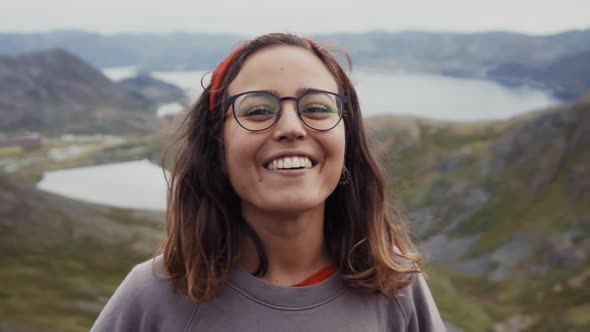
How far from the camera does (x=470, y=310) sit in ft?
186

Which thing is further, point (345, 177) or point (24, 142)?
point (24, 142)

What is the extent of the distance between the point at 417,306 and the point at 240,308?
1.60 meters

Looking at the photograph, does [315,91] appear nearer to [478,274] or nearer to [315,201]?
[315,201]

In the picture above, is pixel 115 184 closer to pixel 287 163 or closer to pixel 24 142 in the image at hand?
pixel 24 142

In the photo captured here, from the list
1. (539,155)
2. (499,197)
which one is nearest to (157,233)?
(499,197)

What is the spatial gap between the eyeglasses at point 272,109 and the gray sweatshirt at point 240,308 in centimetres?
122

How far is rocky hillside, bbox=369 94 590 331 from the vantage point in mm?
58625

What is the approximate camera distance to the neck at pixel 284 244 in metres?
4.82

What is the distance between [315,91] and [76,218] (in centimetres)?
7640

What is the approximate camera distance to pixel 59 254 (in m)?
58.8

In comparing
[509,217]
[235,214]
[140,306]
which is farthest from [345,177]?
[509,217]

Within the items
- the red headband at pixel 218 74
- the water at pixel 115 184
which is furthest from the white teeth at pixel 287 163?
the water at pixel 115 184

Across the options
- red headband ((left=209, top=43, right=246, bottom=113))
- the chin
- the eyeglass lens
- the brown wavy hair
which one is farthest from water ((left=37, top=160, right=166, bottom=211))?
the chin

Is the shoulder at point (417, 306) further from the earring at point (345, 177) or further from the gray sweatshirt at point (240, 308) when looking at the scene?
the earring at point (345, 177)
